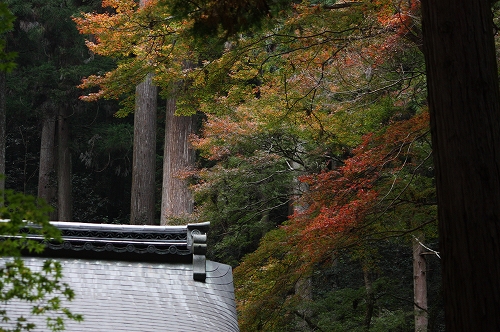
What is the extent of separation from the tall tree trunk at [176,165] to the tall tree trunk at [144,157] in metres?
0.99

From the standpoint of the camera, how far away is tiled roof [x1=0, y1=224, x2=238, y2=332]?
5.95m

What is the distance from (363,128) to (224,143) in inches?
129

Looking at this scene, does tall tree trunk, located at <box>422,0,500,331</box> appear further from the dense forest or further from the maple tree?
the maple tree

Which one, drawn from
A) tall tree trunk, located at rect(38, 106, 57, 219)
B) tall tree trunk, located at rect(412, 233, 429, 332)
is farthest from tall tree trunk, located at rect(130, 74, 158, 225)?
tall tree trunk, located at rect(412, 233, 429, 332)

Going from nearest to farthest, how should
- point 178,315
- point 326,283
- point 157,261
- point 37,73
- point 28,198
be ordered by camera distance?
point 28,198 → point 178,315 → point 157,261 → point 326,283 → point 37,73

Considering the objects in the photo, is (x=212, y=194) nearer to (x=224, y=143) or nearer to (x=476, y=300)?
(x=224, y=143)

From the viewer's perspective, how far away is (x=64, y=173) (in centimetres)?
2083

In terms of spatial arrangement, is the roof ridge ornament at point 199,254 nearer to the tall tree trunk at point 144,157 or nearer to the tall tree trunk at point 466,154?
the tall tree trunk at point 466,154

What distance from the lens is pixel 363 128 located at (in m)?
10.9

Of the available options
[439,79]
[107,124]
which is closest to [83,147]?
[107,124]

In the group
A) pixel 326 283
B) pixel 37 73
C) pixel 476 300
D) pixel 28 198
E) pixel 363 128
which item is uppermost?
pixel 37 73

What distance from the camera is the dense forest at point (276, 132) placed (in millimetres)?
8500

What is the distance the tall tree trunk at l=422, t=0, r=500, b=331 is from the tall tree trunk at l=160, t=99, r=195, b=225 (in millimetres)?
10672

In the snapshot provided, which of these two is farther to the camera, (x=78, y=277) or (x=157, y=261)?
(x=157, y=261)
